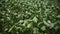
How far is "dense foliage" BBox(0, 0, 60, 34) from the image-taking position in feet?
8.75

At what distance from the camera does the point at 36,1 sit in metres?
3.93

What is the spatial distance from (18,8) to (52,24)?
1426mm

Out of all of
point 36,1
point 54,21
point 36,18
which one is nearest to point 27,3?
point 36,1

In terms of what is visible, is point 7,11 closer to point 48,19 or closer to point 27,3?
point 27,3

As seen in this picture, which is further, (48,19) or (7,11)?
(7,11)

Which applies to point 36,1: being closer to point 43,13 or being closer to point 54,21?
point 43,13

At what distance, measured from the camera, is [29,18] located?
10.1 feet

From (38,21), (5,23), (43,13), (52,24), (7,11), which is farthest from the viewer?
(7,11)

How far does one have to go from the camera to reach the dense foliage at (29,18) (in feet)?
8.75

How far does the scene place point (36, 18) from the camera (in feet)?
9.28

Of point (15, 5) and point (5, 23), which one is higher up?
point (15, 5)

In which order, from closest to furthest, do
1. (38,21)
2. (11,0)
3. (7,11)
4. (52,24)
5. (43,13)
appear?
(52,24), (38,21), (43,13), (7,11), (11,0)

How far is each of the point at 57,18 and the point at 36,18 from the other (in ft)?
1.31

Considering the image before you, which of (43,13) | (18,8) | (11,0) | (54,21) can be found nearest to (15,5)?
(18,8)
